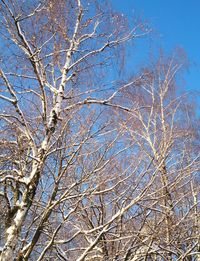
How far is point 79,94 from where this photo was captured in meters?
4.94

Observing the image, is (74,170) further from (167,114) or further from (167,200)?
(167,114)

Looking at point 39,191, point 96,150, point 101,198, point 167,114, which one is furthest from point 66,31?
point 167,114

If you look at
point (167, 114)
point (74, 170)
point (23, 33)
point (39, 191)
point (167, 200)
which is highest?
point (167, 114)

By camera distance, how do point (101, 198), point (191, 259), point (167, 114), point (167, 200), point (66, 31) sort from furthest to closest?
1. point (167, 114)
2. point (191, 259)
3. point (101, 198)
4. point (167, 200)
5. point (66, 31)

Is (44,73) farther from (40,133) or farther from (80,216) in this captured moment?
(80,216)

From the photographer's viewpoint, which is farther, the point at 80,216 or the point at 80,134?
the point at 80,216

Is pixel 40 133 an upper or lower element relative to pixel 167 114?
lower

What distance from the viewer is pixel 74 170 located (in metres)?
4.94

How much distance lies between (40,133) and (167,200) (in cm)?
268

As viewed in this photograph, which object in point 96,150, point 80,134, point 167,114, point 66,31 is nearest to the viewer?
point 80,134

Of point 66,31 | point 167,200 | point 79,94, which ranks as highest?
point 66,31

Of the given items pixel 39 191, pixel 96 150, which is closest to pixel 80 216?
pixel 39 191

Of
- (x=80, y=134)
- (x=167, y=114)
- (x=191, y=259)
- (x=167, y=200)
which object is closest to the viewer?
(x=80, y=134)

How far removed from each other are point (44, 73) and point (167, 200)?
A: 3177 mm
